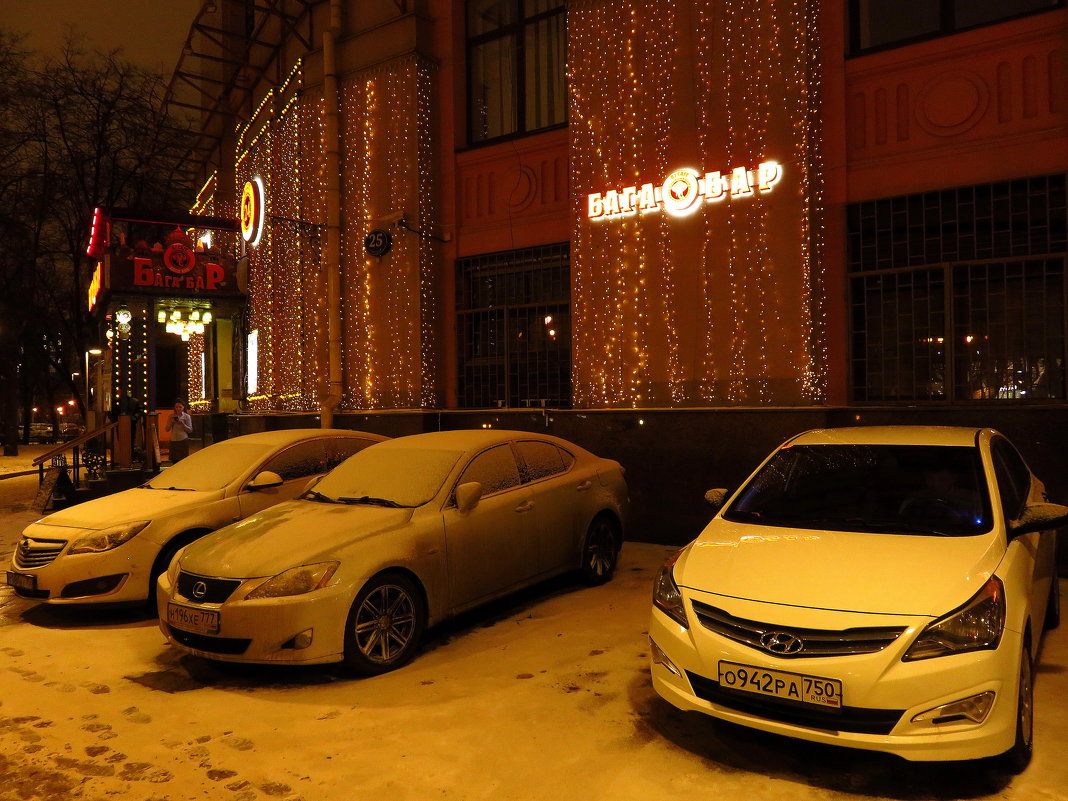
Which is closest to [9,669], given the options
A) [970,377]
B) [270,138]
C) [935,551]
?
[935,551]

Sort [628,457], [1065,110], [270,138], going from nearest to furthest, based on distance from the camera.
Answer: [1065,110] < [628,457] < [270,138]

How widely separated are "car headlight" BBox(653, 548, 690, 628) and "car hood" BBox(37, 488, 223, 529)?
14.6 feet

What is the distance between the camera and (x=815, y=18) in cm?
886

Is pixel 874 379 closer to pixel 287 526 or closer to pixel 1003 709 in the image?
pixel 1003 709

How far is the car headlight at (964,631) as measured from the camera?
3.28m

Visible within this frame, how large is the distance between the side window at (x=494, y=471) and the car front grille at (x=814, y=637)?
281 centimetres

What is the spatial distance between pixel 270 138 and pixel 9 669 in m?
12.7

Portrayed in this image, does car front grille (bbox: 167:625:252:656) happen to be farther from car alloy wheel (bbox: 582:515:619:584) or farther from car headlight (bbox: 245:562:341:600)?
car alloy wheel (bbox: 582:515:619:584)

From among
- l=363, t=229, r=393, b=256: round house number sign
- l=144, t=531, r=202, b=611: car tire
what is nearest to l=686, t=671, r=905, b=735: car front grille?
l=144, t=531, r=202, b=611: car tire

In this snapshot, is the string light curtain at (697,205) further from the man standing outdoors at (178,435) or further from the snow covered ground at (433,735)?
the man standing outdoors at (178,435)

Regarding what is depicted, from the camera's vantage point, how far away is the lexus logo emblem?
3.41 m

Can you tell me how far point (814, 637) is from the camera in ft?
11.2

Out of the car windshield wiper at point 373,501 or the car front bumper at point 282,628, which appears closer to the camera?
the car front bumper at point 282,628

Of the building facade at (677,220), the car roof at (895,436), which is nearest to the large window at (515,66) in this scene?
the building facade at (677,220)
